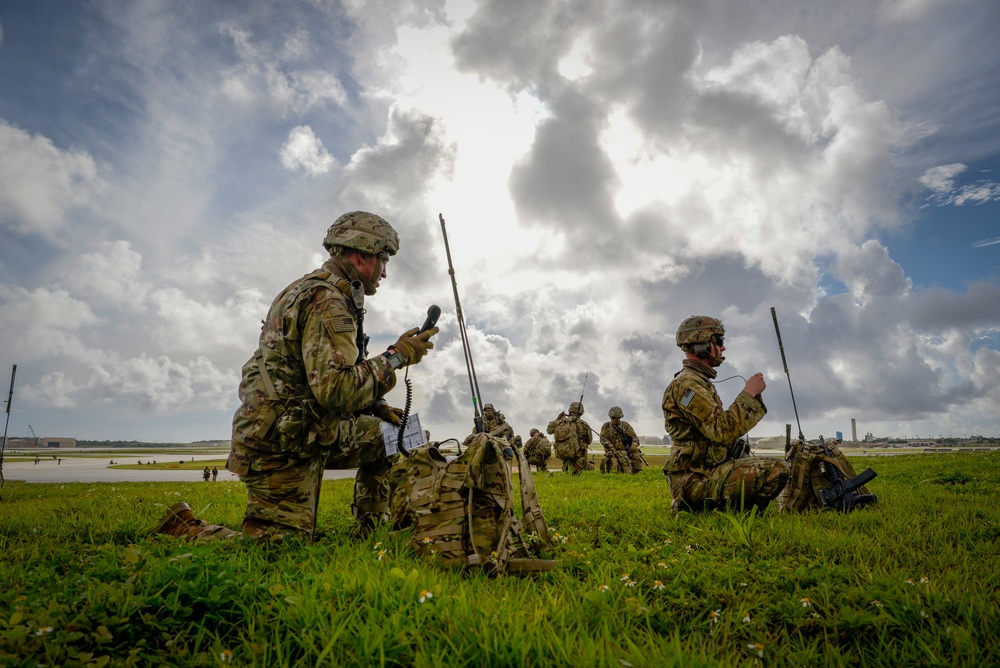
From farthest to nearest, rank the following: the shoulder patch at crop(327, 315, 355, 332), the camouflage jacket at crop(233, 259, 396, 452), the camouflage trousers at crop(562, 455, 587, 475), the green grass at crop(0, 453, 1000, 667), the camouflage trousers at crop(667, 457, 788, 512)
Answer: the camouflage trousers at crop(562, 455, 587, 475)
the camouflage trousers at crop(667, 457, 788, 512)
the shoulder patch at crop(327, 315, 355, 332)
the camouflage jacket at crop(233, 259, 396, 452)
the green grass at crop(0, 453, 1000, 667)

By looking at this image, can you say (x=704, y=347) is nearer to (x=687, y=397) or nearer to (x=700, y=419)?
(x=687, y=397)

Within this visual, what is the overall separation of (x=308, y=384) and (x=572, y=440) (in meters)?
17.5

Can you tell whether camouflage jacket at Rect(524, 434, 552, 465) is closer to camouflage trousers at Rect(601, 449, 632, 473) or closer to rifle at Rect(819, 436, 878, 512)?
camouflage trousers at Rect(601, 449, 632, 473)

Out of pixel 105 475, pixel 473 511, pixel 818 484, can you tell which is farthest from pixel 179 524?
pixel 105 475

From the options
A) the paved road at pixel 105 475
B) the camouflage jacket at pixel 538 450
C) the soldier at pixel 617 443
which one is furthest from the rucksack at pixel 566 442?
the paved road at pixel 105 475

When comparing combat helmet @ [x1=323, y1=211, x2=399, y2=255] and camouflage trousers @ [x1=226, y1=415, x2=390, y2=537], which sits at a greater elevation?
combat helmet @ [x1=323, y1=211, x2=399, y2=255]

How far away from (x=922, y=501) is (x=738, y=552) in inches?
203

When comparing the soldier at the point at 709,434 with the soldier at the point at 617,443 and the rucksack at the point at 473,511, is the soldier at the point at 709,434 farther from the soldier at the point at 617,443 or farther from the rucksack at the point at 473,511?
the soldier at the point at 617,443

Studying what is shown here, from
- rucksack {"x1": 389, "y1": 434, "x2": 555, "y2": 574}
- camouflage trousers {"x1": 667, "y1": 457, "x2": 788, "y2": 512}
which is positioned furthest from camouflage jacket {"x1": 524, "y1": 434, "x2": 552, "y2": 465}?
rucksack {"x1": 389, "y1": 434, "x2": 555, "y2": 574}

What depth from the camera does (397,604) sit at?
10.0ft

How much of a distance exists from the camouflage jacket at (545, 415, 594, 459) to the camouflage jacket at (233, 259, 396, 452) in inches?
674

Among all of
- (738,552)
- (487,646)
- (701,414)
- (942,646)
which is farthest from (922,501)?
(487,646)

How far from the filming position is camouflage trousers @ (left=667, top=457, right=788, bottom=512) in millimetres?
6383

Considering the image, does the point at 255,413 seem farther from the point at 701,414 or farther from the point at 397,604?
the point at 701,414
